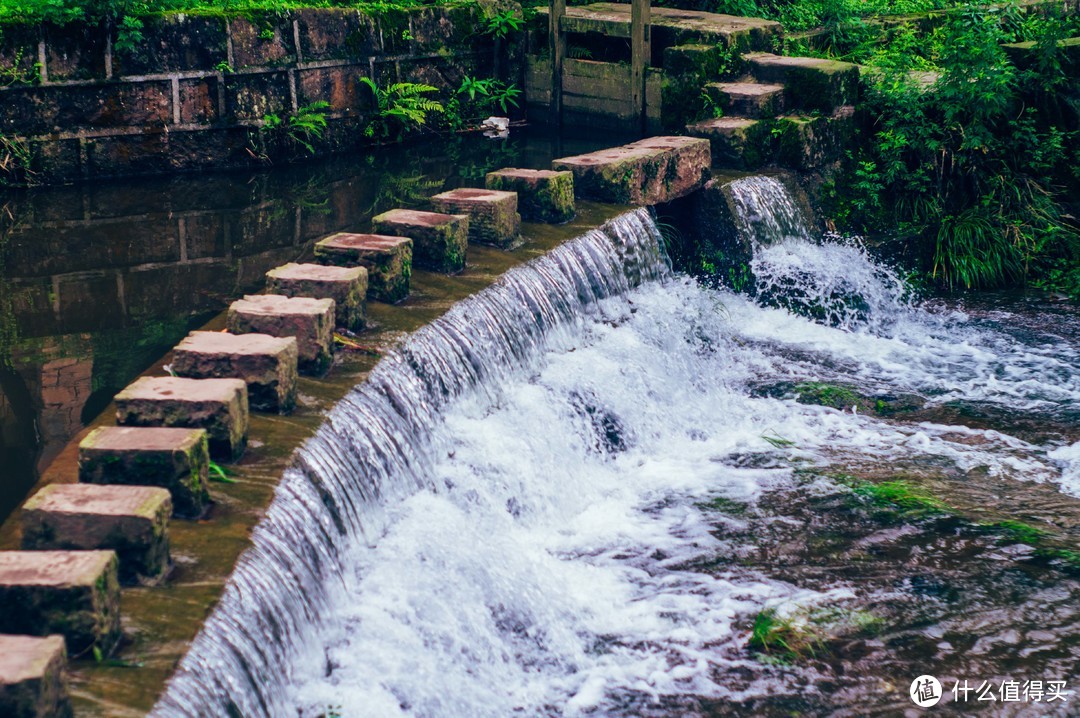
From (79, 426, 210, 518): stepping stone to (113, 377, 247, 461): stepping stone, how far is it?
28cm

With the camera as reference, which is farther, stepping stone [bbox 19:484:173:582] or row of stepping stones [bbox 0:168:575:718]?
stepping stone [bbox 19:484:173:582]

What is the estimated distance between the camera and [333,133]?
1242cm

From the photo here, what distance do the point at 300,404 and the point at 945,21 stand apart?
10341mm

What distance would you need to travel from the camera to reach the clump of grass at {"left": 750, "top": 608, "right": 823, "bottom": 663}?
17.1ft

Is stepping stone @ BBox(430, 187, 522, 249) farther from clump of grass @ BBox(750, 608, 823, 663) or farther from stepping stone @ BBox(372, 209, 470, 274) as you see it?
A: clump of grass @ BBox(750, 608, 823, 663)

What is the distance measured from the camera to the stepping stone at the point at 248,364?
5.35 meters

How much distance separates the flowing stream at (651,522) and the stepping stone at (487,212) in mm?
387

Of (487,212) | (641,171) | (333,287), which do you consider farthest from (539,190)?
(333,287)

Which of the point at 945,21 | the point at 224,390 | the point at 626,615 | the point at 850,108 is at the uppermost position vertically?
the point at 945,21

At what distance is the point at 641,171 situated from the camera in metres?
9.41

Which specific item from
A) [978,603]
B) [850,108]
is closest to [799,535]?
[978,603]

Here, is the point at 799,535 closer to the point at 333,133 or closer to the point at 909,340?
the point at 909,340

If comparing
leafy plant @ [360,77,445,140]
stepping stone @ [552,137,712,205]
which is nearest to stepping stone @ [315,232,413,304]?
stepping stone @ [552,137,712,205]

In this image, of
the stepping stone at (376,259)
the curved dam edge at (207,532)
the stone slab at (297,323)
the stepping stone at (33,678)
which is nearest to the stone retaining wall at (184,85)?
the stepping stone at (376,259)
